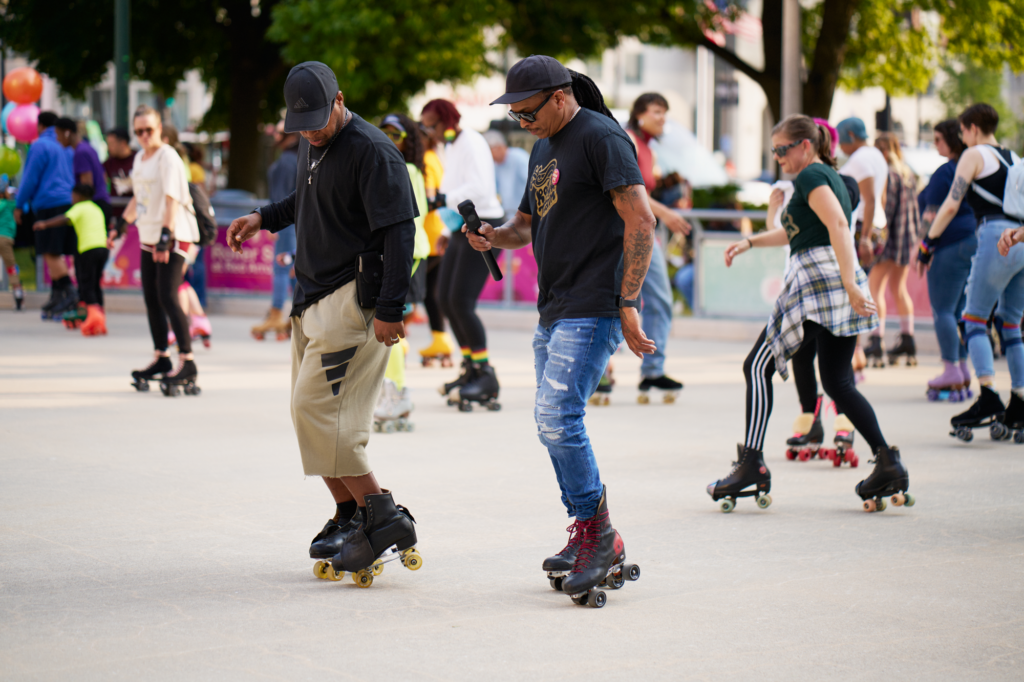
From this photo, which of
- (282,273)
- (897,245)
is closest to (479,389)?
(897,245)

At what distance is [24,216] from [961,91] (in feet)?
122

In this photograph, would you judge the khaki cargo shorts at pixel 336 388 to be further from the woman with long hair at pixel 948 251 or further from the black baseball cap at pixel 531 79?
the woman with long hair at pixel 948 251

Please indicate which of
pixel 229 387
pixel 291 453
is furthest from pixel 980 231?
pixel 229 387

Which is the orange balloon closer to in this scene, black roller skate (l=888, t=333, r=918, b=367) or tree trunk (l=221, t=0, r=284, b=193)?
tree trunk (l=221, t=0, r=284, b=193)

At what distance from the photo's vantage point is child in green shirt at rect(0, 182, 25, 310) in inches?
597

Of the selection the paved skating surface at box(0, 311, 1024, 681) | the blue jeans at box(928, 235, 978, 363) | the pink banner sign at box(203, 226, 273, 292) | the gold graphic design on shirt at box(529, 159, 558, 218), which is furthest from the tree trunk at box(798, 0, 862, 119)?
the gold graphic design on shirt at box(529, 159, 558, 218)

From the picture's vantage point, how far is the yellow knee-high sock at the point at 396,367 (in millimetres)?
7430

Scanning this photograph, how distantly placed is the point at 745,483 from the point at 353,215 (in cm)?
230

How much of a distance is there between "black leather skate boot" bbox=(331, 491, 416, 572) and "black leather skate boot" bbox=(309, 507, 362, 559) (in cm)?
10

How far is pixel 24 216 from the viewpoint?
14.8 m

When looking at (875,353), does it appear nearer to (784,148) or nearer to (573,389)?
(784,148)

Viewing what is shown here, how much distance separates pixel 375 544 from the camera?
4363 millimetres

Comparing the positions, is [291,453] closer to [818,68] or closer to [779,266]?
[779,266]

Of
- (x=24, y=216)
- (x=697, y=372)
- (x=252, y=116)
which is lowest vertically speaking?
(x=697, y=372)
